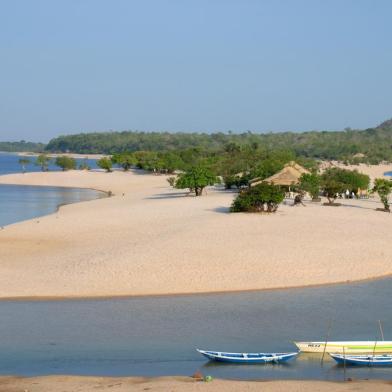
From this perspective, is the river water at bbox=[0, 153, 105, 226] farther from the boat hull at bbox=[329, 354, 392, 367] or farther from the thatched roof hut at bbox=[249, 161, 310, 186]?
the boat hull at bbox=[329, 354, 392, 367]

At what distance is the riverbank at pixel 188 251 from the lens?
945 inches

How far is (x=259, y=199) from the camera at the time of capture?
36656mm

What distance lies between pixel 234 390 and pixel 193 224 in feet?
64.0

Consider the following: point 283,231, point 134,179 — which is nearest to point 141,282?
point 283,231

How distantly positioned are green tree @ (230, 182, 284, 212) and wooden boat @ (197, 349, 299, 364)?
2024 cm

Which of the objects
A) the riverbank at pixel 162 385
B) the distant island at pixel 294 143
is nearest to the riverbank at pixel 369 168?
the distant island at pixel 294 143

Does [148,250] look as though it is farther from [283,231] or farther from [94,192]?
[94,192]

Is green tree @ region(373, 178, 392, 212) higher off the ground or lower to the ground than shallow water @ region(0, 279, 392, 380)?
higher

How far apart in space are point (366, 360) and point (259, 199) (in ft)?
67.1

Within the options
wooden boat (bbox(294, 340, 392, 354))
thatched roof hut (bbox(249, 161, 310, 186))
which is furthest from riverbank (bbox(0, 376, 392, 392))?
thatched roof hut (bbox(249, 161, 310, 186))

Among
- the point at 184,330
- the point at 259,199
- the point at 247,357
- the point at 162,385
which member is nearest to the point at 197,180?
the point at 259,199

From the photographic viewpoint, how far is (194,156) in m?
91.2

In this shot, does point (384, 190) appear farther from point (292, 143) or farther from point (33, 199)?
point (292, 143)

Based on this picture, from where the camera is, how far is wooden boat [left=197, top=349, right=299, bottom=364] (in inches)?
647
